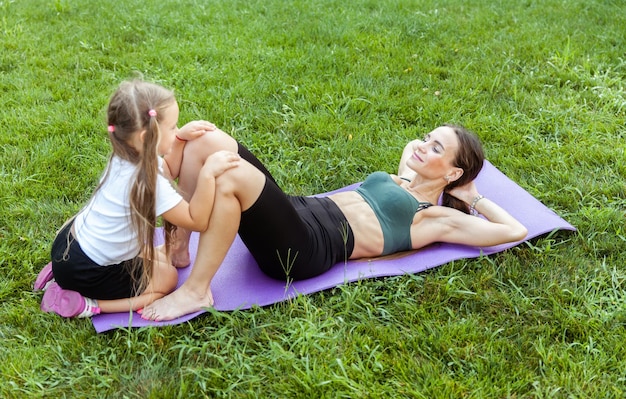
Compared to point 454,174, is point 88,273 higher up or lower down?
lower down

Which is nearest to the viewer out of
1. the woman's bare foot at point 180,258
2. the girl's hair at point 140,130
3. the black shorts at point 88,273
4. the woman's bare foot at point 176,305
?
the girl's hair at point 140,130

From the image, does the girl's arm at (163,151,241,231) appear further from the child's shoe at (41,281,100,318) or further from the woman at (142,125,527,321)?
the child's shoe at (41,281,100,318)

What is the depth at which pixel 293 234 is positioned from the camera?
3.09m

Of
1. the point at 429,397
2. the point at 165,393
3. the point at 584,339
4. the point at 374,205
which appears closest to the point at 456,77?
the point at 374,205

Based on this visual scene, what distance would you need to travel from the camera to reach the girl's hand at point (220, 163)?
283 centimetres

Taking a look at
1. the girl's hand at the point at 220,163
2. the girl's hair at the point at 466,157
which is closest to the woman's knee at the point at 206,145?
the girl's hand at the point at 220,163

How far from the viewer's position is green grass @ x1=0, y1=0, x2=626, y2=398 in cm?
279

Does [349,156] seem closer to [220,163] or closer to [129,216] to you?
[220,163]

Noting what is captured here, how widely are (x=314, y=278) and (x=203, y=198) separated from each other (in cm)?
83

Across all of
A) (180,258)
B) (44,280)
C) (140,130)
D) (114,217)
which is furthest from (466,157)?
(44,280)

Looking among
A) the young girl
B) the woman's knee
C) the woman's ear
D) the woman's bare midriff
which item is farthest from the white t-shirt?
the woman's ear

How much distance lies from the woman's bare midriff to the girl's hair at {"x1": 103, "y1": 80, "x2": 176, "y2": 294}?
1.17 meters

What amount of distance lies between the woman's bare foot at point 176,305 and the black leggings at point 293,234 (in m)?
0.36

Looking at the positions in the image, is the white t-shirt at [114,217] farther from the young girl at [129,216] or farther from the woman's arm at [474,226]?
the woman's arm at [474,226]
